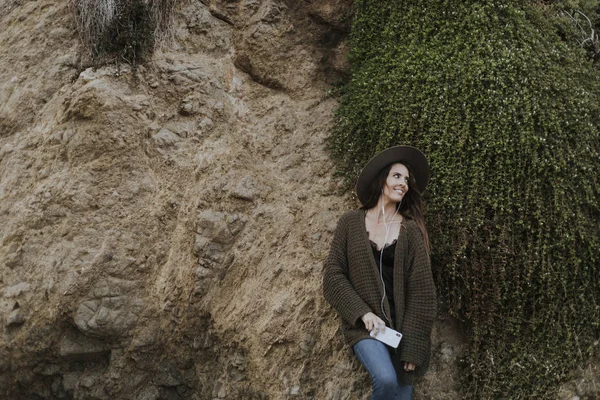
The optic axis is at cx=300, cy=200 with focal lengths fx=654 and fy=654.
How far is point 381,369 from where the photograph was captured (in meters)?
3.91

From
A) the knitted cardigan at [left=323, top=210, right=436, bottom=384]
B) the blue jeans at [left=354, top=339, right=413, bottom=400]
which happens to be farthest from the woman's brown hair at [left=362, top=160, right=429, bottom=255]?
the blue jeans at [left=354, top=339, right=413, bottom=400]

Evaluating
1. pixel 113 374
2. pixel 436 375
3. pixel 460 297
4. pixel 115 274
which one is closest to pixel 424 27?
pixel 460 297

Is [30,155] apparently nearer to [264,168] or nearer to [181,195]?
[181,195]

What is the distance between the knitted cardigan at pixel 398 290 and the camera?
159 inches

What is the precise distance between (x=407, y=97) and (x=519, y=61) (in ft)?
2.87

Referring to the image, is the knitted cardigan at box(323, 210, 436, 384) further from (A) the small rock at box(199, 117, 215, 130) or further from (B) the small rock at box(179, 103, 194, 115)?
(B) the small rock at box(179, 103, 194, 115)

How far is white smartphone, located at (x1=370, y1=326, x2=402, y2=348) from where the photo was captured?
13.0 ft

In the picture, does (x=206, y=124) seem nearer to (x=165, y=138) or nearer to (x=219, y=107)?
(x=219, y=107)

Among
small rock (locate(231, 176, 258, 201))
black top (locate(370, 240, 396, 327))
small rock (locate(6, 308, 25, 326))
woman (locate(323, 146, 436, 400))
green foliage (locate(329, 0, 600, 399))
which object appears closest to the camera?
woman (locate(323, 146, 436, 400))

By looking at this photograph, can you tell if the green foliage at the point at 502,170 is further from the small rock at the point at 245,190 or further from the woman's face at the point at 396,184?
the small rock at the point at 245,190

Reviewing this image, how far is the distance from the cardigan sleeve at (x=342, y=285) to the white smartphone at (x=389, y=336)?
0.52ft

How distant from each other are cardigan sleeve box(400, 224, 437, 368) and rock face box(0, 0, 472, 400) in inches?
22.5

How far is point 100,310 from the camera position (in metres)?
4.88

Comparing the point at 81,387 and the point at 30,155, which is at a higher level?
the point at 30,155
